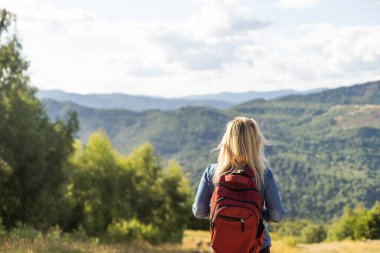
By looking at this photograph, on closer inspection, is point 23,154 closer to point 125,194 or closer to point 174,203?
point 125,194

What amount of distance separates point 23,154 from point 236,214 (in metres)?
23.2

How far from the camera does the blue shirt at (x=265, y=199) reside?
5.12 meters

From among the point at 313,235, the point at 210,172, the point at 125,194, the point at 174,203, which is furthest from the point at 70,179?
the point at 313,235

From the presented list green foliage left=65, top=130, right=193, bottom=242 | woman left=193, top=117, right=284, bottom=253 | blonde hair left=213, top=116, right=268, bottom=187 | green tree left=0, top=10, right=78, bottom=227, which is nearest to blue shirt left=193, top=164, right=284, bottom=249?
woman left=193, top=117, right=284, bottom=253

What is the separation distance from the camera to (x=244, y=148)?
5121 millimetres

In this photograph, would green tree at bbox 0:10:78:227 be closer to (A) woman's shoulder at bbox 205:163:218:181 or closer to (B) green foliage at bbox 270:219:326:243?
(A) woman's shoulder at bbox 205:163:218:181

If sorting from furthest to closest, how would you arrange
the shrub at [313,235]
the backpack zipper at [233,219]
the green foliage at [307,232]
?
the shrub at [313,235] < the green foliage at [307,232] < the backpack zipper at [233,219]

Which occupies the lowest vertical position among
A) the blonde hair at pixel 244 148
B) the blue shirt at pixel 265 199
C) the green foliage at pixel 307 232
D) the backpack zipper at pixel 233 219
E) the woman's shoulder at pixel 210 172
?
the green foliage at pixel 307 232

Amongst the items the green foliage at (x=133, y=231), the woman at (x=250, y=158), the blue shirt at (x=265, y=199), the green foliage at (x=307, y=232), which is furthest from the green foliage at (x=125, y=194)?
the green foliage at (x=307, y=232)

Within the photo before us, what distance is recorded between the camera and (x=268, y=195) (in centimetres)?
513

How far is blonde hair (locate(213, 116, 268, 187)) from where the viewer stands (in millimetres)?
5105

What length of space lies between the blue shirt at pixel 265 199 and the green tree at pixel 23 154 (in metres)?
21.5

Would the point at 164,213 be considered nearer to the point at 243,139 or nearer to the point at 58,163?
the point at 58,163

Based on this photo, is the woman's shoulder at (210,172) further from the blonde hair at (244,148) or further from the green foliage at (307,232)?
the green foliage at (307,232)
